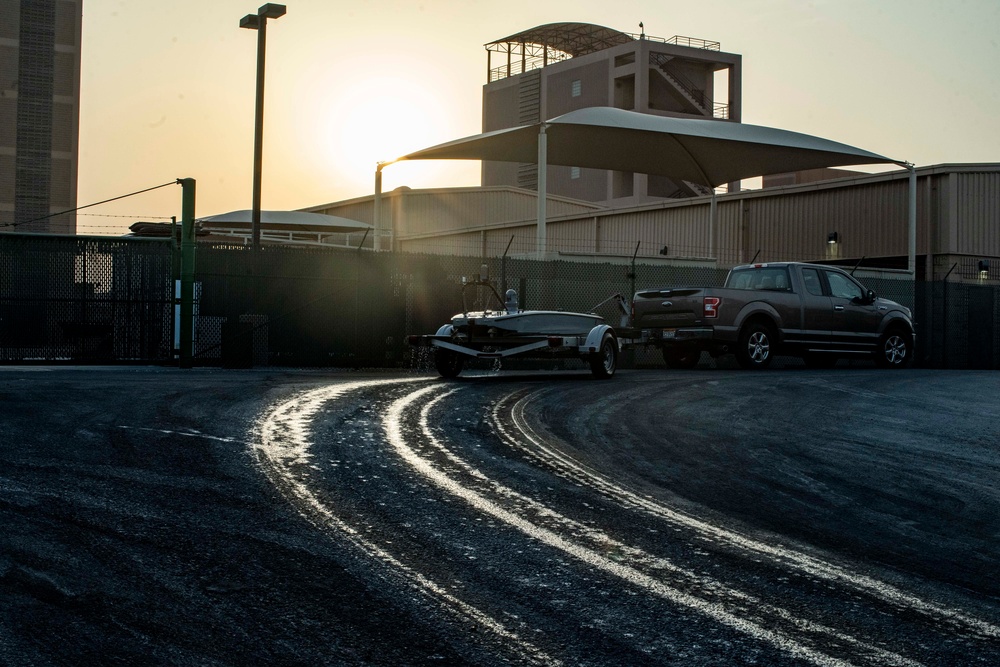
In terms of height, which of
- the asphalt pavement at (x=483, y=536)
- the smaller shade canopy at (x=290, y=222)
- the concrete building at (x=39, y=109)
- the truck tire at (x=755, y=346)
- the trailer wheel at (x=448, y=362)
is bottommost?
the asphalt pavement at (x=483, y=536)

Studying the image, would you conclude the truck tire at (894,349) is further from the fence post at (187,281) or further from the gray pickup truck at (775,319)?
the fence post at (187,281)

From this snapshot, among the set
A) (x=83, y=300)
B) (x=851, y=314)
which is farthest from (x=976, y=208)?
(x=83, y=300)

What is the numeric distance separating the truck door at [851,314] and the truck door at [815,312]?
0.53 feet

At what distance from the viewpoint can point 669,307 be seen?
19469 millimetres

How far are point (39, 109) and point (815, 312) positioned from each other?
46.4 m

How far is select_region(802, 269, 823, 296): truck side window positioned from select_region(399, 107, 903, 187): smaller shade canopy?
855cm

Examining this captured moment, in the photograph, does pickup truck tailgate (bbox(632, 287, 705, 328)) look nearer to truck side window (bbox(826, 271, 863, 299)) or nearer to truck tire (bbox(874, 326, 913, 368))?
truck side window (bbox(826, 271, 863, 299))

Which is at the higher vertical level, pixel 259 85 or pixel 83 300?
pixel 259 85

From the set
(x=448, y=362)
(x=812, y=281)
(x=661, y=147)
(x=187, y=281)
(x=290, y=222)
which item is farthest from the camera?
(x=290, y=222)

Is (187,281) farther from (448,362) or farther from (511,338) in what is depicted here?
(511,338)

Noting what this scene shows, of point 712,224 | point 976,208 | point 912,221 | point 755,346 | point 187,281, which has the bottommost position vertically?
point 755,346

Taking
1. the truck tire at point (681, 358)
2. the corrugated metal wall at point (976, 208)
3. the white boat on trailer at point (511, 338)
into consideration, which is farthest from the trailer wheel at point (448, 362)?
the corrugated metal wall at point (976, 208)

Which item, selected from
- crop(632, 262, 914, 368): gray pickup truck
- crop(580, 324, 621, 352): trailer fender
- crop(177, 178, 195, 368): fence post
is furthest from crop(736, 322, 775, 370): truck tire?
crop(177, 178, 195, 368): fence post

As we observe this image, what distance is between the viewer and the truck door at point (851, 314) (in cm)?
2083
